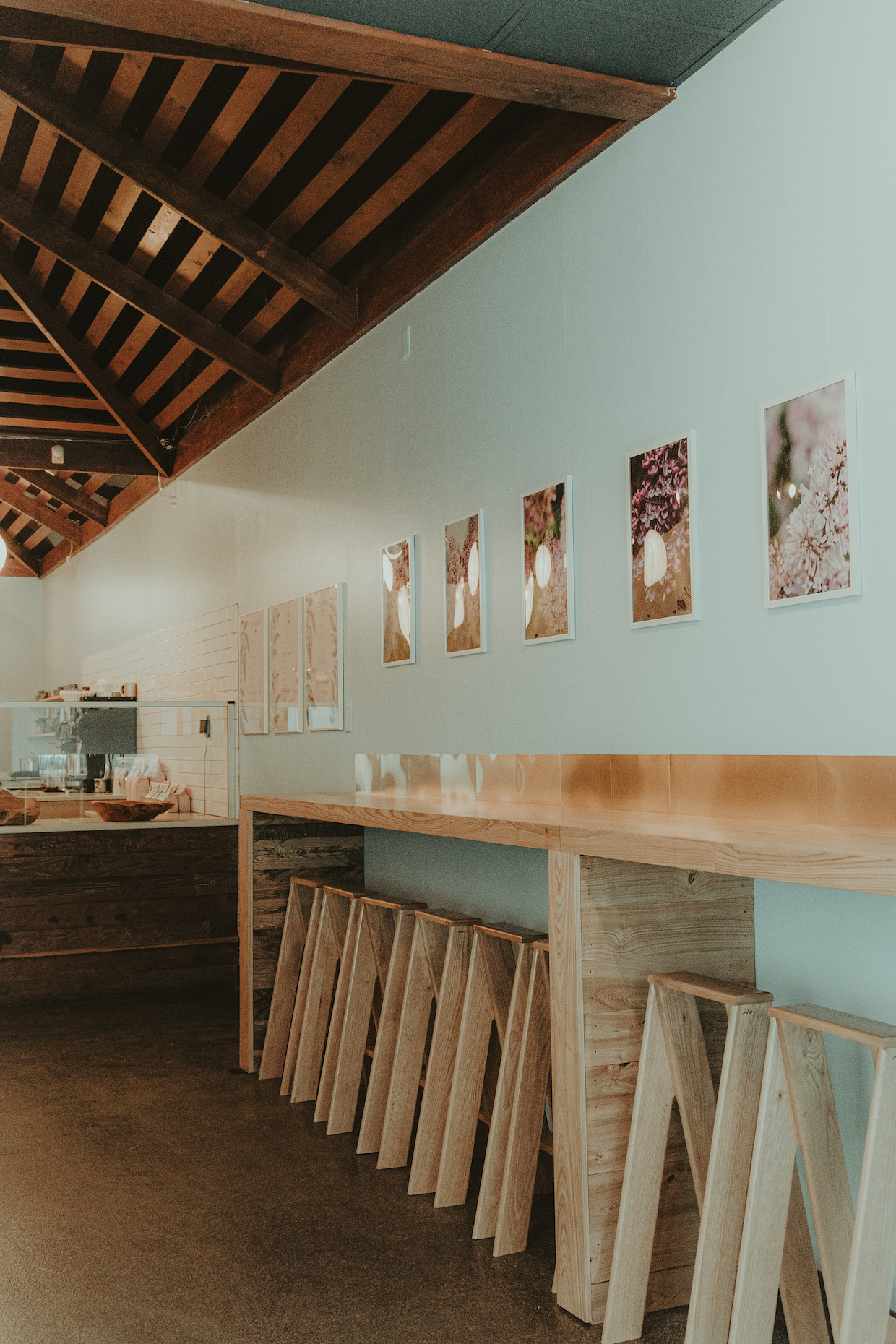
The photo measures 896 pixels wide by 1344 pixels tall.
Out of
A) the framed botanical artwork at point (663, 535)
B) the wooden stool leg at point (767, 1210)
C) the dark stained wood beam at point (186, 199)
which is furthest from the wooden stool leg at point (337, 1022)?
the dark stained wood beam at point (186, 199)

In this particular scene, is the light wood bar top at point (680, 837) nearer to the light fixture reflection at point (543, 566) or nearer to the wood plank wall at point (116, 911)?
the light fixture reflection at point (543, 566)

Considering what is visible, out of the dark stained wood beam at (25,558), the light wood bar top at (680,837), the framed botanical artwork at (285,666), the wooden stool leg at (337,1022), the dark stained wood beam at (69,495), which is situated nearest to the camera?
the light wood bar top at (680,837)

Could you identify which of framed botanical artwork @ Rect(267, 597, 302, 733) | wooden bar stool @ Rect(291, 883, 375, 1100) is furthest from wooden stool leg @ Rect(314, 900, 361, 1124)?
framed botanical artwork @ Rect(267, 597, 302, 733)

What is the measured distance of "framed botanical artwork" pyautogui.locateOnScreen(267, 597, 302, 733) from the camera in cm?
589

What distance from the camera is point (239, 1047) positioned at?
4.64 m

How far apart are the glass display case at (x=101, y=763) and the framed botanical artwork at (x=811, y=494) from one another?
14.0 ft

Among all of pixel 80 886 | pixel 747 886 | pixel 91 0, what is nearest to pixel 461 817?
pixel 747 886

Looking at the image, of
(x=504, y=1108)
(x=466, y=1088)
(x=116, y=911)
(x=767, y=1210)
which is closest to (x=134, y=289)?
(x=116, y=911)

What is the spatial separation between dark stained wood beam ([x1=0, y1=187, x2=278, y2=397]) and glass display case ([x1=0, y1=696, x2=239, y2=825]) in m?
1.91

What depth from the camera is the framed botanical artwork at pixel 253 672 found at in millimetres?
6422

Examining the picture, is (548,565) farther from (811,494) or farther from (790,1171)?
(790,1171)

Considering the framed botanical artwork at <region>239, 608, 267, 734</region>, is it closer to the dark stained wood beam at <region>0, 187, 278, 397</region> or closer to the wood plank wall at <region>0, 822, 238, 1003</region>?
the wood plank wall at <region>0, 822, 238, 1003</region>

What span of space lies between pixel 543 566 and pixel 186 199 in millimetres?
2471

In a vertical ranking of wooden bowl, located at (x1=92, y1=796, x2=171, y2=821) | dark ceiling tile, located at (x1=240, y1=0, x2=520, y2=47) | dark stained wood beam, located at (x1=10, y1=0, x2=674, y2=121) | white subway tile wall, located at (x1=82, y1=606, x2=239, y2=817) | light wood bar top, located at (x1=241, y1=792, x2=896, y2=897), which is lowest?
wooden bowl, located at (x1=92, y1=796, x2=171, y2=821)
